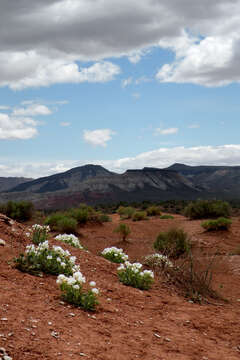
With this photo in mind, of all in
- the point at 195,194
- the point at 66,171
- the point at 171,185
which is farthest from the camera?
the point at 66,171

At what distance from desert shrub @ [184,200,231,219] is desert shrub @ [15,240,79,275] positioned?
62.7 ft

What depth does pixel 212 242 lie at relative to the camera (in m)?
17.5

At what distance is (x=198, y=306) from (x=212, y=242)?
37.1 feet

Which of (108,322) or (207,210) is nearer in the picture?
(108,322)

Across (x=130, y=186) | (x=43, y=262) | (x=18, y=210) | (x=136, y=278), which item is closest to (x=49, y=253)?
(x=43, y=262)

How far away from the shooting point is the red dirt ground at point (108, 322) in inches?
151

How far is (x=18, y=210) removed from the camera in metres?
23.1

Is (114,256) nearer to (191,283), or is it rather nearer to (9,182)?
(191,283)


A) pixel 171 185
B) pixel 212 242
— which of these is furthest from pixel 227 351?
pixel 171 185

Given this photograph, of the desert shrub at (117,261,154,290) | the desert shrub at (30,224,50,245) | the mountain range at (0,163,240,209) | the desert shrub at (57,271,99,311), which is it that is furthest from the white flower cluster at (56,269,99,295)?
the mountain range at (0,163,240,209)

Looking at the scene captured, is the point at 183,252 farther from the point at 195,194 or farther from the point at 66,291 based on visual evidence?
the point at 195,194

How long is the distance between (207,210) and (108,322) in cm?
2074

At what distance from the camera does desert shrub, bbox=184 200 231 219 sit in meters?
24.2

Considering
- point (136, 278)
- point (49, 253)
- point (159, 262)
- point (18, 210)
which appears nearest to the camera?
point (49, 253)
